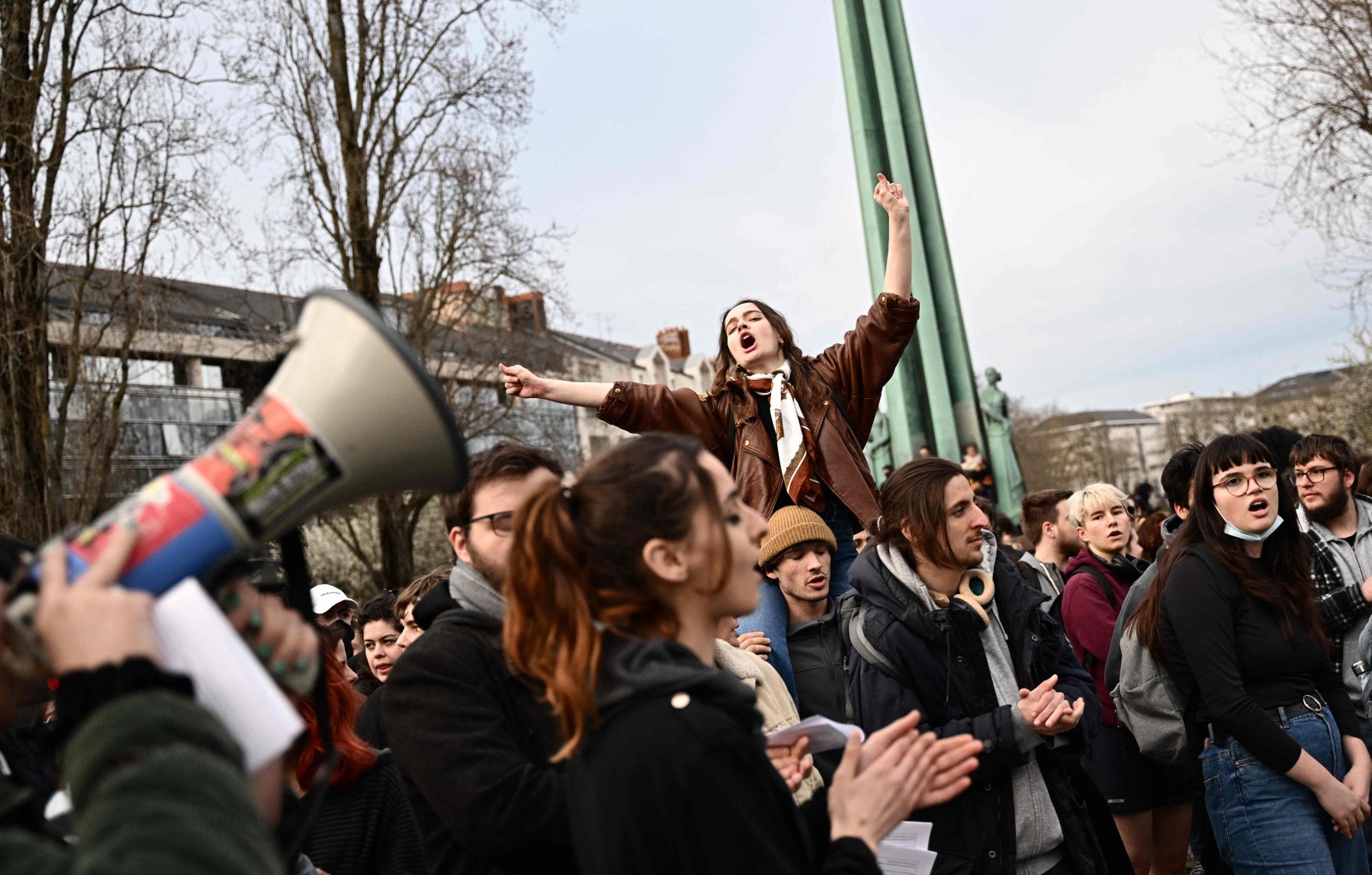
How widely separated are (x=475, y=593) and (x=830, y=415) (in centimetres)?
234

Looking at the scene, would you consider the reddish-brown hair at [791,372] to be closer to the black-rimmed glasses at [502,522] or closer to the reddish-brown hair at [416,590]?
the reddish-brown hair at [416,590]

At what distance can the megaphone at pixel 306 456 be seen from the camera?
1.53 meters

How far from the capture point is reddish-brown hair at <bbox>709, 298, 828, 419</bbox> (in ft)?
17.1

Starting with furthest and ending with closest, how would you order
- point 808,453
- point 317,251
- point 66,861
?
1. point 317,251
2. point 808,453
3. point 66,861

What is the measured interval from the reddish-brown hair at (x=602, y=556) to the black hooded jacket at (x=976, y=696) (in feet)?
5.36

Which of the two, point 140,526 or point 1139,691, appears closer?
point 140,526

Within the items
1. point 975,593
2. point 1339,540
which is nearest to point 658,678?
point 975,593

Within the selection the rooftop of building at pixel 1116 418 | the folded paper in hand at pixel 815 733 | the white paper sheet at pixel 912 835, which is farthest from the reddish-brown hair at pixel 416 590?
the rooftop of building at pixel 1116 418

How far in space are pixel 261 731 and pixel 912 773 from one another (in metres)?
1.20

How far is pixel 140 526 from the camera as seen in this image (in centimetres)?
153

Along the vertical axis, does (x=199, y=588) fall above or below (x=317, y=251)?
below

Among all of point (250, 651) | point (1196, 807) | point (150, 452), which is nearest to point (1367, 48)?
point (1196, 807)

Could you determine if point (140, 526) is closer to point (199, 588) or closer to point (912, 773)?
point (199, 588)

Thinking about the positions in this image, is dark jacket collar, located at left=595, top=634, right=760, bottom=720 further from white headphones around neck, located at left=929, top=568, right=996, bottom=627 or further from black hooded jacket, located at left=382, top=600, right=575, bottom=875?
white headphones around neck, located at left=929, top=568, right=996, bottom=627
